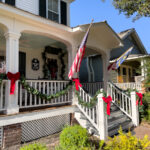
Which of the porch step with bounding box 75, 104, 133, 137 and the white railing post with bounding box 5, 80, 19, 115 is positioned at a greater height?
the white railing post with bounding box 5, 80, 19, 115

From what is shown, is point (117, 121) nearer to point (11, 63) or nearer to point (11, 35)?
point (11, 63)

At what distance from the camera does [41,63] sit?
7.93 meters

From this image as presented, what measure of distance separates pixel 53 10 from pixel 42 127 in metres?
6.21

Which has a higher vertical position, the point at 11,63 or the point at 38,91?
the point at 11,63

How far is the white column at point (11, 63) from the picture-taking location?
401 centimetres

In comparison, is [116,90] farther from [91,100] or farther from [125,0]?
[125,0]

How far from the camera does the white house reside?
4.10m

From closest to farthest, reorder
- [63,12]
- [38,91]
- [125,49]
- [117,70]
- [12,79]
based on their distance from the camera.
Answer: [12,79] → [38,91] → [63,12] → [117,70] → [125,49]

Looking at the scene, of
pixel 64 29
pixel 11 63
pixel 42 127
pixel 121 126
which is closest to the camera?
pixel 11 63

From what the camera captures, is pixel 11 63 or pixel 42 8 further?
pixel 42 8

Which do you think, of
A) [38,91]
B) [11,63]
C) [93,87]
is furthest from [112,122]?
[11,63]

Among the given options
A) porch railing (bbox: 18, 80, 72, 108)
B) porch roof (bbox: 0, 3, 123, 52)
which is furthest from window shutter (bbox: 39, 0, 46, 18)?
porch railing (bbox: 18, 80, 72, 108)

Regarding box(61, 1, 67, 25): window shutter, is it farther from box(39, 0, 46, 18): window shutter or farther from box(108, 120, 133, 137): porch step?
box(108, 120, 133, 137): porch step

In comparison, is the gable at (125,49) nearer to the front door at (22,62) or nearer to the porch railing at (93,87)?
the porch railing at (93,87)
